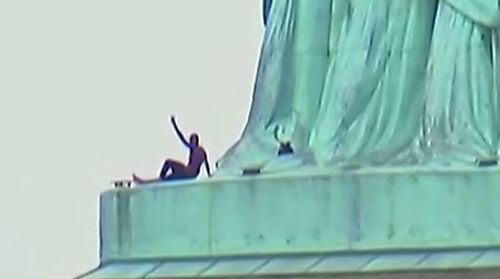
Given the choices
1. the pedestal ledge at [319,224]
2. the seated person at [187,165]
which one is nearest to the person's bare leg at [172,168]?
the seated person at [187,165]

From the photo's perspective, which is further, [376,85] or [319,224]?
[376,85]

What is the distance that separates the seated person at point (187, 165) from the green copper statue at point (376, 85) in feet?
0.58

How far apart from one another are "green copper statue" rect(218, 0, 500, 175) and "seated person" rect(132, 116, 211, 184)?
7.0 inches

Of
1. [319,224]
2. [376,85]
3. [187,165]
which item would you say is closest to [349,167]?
[319,224]

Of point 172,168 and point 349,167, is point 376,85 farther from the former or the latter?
point 172,168

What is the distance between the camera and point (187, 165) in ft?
55.5

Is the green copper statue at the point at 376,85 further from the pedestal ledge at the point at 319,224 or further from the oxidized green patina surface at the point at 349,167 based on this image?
the pedestal ledge at the point at 319,224

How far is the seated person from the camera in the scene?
1681cm

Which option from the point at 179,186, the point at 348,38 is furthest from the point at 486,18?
the point at 179,186

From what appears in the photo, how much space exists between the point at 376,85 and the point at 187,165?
1263 millimetres

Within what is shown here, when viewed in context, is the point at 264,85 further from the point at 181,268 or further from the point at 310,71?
the point at 181,268

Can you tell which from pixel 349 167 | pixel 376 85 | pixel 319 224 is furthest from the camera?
pixel 376 85

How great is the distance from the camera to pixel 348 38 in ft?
55.7

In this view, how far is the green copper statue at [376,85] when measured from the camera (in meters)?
16.4
